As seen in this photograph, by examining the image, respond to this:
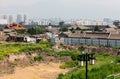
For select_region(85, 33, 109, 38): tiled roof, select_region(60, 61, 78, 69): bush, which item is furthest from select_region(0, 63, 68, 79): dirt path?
select_region(85, 33, 109, 38): tiled roof

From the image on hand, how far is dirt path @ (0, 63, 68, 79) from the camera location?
3277cm

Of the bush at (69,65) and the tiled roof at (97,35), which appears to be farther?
the tiled roof at (97,35)

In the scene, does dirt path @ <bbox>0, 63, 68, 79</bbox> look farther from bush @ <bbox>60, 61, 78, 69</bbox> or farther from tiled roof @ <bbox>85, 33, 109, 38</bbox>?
tiled roof @ <bbox>85, 33, 109, 38</bbox>

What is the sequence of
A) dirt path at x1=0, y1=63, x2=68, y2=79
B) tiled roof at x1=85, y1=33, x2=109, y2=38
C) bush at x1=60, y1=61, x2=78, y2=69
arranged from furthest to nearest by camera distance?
tiled roof at x1=85, y1=33, x2=109, y2=38, bush at x1=60, y1=61, x2=78, y2=69, dirt path at x1=0, y1=63, x2=68, y2=79

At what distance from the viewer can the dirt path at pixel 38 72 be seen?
108 ft

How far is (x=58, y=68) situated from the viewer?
3878 cm

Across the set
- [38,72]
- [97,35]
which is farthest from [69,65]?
[97,35]

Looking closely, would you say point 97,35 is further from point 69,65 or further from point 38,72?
point 38,72

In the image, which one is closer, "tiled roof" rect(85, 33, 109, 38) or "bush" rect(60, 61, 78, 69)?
"bush" rect(60, 61, 78, 69)

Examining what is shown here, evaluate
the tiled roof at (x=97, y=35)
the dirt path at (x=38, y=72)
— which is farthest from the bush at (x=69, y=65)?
the tiled roof at (x=97, y=35)

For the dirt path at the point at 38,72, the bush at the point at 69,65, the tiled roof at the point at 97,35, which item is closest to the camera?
the dirt path at the point at 38,72

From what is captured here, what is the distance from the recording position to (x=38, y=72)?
35.9 metres

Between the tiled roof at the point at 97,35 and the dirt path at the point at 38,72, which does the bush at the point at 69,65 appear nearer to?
the dirt path at the point at 38,72

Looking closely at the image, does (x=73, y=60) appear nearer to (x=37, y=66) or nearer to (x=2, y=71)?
(x=37, y=66)
